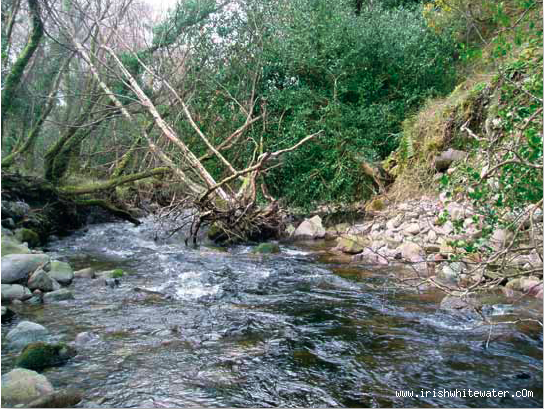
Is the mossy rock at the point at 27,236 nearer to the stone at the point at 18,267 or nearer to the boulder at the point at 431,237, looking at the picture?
the stone at the point at 18,267

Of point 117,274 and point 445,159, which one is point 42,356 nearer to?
point 117,274

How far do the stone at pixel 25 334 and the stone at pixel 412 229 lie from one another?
646 centimetres

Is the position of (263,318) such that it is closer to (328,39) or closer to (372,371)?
(372,371)

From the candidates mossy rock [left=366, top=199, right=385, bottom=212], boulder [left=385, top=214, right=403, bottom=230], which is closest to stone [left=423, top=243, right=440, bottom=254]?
boulder [left=385, top=214, right=403, bottom=230]

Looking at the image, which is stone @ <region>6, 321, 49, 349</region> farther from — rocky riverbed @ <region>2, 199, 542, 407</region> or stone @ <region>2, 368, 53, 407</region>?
stone @ <region>2, 368, 53, 407</region>

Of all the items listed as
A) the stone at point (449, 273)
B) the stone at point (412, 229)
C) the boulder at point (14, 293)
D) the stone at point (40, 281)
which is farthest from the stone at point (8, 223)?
the stone at point (449, 273)

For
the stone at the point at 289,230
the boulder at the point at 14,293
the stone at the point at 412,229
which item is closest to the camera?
the boulder at the point at 14,293

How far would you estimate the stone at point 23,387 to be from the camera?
2982 mm

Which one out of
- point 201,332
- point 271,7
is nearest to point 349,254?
point 201,332

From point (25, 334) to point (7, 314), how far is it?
2.77ft

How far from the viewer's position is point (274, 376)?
3.45 metres

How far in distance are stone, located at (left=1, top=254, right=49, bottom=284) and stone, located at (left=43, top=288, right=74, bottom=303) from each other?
0.51 meters

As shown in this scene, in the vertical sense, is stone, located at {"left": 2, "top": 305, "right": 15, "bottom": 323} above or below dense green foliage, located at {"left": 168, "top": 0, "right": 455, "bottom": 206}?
below

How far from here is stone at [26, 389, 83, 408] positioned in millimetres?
2896
